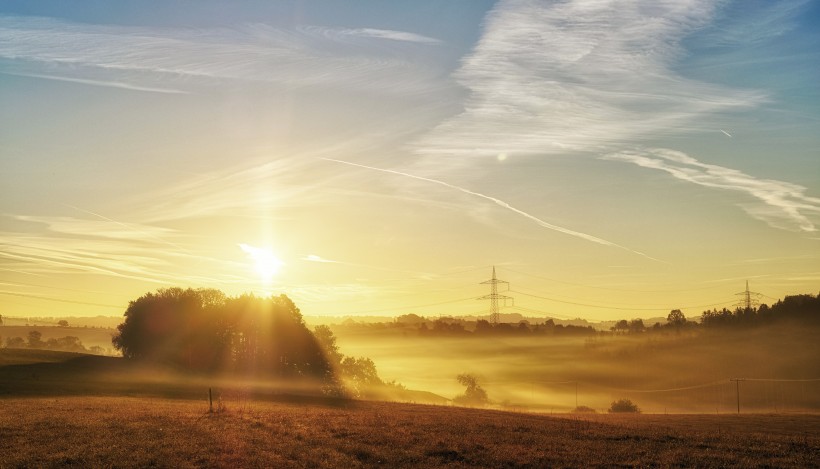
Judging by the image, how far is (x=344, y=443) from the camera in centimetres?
3684

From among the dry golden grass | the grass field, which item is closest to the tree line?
the grass field

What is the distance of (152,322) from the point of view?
5581 inches

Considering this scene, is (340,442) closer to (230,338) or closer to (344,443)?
(344,443)

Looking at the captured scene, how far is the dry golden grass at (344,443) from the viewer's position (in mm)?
31859

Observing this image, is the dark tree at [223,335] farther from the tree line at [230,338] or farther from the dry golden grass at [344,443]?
the dry golden grass at [344,443]

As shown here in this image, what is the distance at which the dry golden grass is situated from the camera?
31859 millimetres

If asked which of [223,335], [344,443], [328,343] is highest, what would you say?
[223,335]

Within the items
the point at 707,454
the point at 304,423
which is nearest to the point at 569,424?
the point at 707,454

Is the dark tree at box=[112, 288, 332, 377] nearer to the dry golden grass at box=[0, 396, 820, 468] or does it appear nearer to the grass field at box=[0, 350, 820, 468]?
the grass field at box=[0, 350, 820, 468]

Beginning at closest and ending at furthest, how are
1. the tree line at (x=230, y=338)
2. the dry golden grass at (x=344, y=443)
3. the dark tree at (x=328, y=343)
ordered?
1. the dry golden grass at (x=344, y=443)
2. the tree line at (x=230, y=338)
3. the dark tree at (x=328, y=343)

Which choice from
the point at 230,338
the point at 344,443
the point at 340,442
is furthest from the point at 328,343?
the point at 344,443

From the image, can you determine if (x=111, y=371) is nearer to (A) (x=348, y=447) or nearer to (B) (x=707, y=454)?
(A) (x=348, y=447)

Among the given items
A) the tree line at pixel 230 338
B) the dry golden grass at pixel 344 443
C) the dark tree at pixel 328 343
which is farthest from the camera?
the dark tree at pixel 328 343

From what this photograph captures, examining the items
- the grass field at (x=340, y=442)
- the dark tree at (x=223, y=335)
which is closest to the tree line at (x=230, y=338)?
the dark tree at (x=223, y=335)
